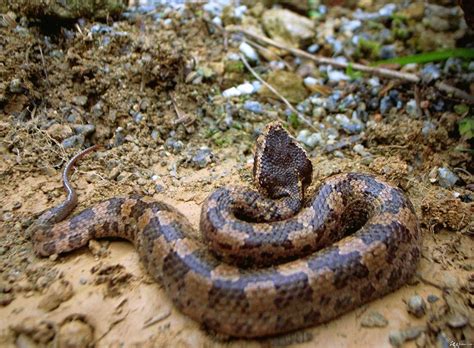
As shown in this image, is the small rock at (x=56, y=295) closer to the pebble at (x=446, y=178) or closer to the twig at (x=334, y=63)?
the pebble at (x=446, y=178)

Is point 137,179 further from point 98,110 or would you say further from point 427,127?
point 427,127

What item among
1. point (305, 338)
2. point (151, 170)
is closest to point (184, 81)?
point (151, 170)

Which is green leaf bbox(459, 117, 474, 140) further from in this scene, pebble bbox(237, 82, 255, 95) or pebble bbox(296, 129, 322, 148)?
pebble bbox(237, 82, 255, 95)

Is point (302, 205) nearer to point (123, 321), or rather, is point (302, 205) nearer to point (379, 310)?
point (379, 310)

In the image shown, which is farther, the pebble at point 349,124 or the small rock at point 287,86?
the small rock at point 287,86

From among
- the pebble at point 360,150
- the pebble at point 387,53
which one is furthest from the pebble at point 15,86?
the pebble at point 387,53
